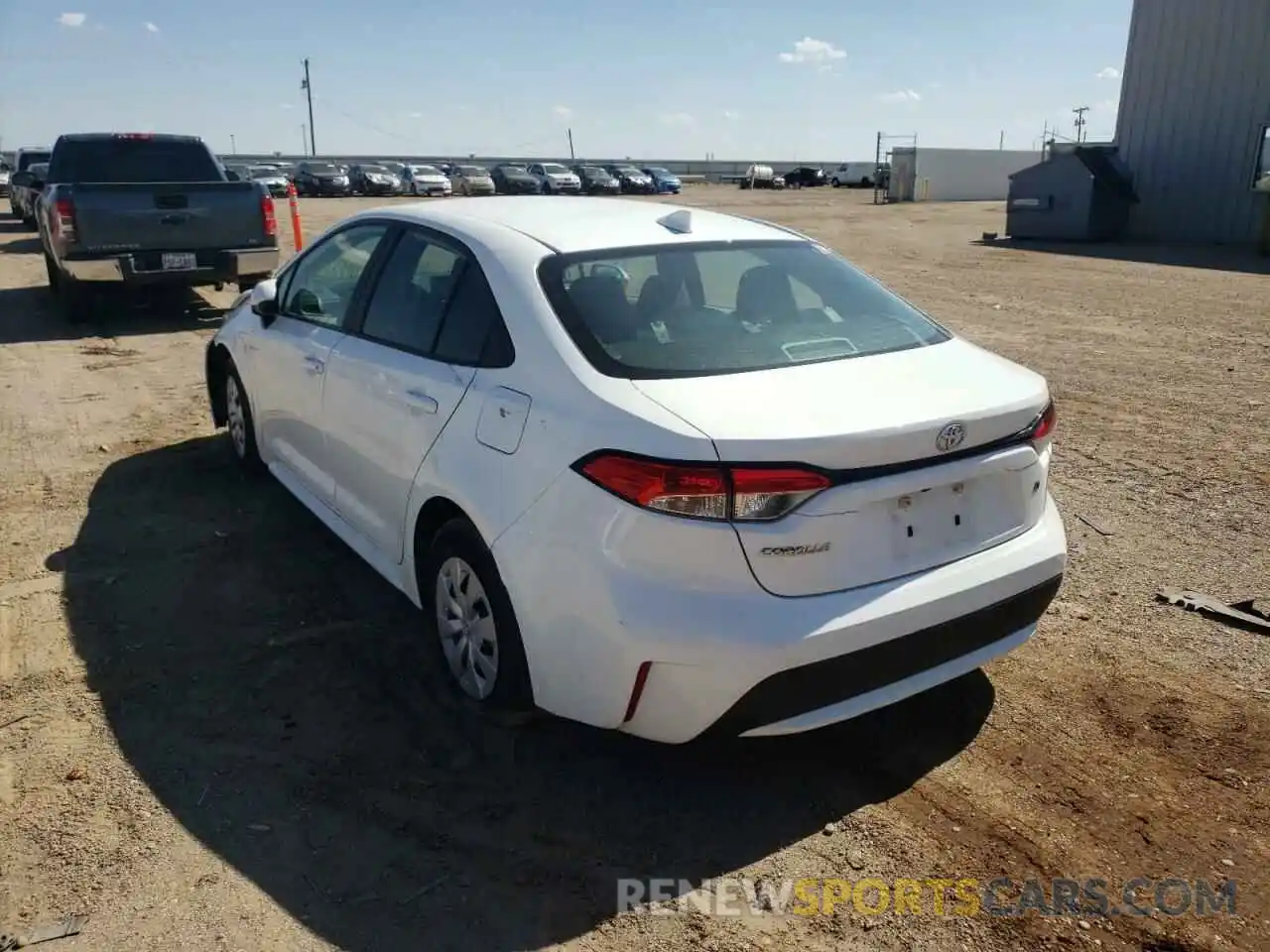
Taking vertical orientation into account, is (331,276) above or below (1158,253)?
above

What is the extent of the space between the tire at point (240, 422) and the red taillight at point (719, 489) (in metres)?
3.49

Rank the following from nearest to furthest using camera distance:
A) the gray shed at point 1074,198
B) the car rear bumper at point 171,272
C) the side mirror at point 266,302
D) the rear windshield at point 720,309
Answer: the rear windshield at point 720,309 → the side mirror at point 266,302 → the car rear bumper at point 171,272 → the gray shed at point 1074,198

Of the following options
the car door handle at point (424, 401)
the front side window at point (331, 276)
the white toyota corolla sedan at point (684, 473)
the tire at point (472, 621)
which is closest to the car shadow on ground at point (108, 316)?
the front side window at point (331, 276)

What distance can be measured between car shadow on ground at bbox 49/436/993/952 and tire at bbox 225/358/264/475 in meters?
1.28

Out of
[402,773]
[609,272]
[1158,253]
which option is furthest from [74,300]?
[1158,253]

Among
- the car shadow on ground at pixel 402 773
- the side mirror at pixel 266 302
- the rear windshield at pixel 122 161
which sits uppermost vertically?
the rear windshield at pixel 122 161

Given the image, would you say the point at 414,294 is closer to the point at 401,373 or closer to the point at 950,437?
the point at 401,373

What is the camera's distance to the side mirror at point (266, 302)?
196 inches

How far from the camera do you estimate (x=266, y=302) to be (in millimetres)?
4996

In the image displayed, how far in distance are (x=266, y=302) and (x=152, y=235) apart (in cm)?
616

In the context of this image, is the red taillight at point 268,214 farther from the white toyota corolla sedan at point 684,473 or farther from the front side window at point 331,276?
the white toyota corolla sedan at point 684,473

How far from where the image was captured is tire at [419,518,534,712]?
3.09 meters

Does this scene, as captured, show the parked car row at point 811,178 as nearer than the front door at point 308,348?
No

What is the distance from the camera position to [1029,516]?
10.4 feet
